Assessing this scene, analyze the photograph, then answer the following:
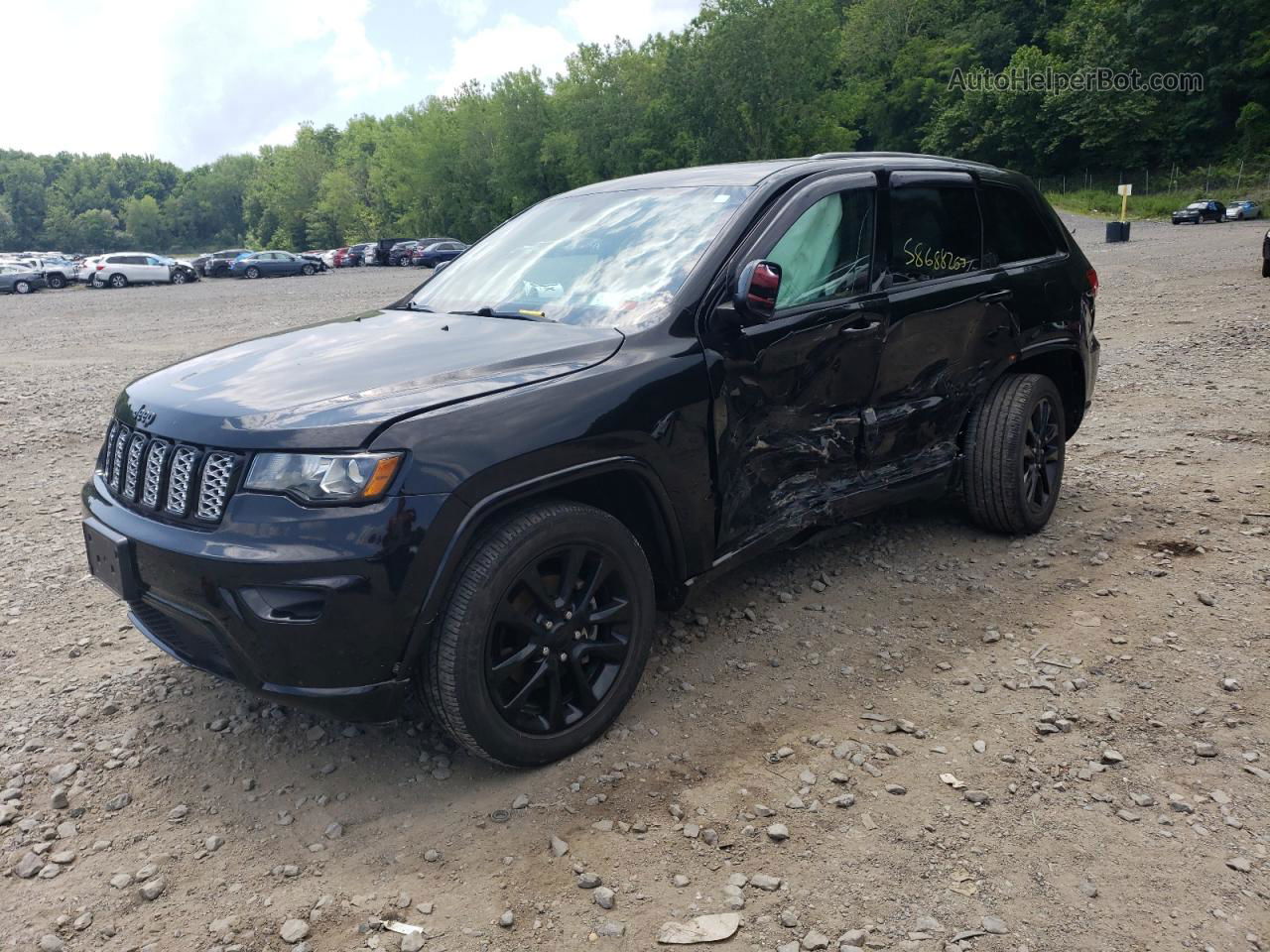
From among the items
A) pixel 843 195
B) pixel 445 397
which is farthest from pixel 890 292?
pixel 445 397

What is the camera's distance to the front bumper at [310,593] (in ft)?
8.41

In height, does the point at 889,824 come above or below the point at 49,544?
below

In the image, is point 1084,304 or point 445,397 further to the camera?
point 1084,304

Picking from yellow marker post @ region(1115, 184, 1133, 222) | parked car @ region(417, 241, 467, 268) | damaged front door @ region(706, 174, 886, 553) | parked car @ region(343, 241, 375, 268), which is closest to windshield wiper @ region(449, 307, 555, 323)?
damaged front door @ region(706, 174, 886, 553)

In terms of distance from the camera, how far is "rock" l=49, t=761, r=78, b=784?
3.12 m

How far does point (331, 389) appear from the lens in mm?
2840

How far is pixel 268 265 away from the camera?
46.5 meters

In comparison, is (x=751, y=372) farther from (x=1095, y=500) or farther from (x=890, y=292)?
(x=1095, y=500)

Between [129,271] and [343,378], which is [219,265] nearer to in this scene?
[129,271]

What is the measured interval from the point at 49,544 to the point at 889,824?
473 centimetres

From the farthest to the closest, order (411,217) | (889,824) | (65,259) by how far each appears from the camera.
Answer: (411,217), (65,259), (889,824)

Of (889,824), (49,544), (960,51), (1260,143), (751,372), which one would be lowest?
(889,824)

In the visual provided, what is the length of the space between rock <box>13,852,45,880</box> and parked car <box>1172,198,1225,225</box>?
168 feet

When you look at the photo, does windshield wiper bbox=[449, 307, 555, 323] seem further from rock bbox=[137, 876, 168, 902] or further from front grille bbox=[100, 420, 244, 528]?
rock bbox=[137, 876, 168, 902]
